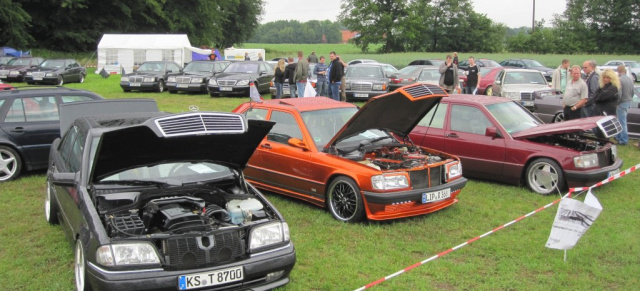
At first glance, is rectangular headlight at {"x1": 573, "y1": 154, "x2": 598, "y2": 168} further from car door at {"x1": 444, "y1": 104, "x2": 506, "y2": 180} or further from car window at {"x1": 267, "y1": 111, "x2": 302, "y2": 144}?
car window at {"x1": 267, "y1": 111, "x2": 302, "y2": 144}

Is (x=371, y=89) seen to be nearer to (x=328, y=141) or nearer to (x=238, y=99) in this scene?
(x=238, y=99)

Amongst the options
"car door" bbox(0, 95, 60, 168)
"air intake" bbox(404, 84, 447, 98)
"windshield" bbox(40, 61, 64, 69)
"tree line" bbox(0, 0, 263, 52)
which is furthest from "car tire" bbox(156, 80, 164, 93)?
"tree line" bbox(0, 0, 263, 52)

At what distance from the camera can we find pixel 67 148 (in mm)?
5945

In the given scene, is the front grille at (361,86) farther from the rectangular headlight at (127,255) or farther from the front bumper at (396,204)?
the rectangular headlight at (127,255)

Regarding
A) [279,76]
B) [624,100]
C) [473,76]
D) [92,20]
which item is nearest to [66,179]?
Result: [624,100]

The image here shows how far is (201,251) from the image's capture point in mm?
4129

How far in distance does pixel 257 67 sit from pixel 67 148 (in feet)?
56.5

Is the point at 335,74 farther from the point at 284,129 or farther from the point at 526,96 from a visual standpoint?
the point at 284,129

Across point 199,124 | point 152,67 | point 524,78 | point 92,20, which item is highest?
point 92,20

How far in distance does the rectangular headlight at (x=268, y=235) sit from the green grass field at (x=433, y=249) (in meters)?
0.59

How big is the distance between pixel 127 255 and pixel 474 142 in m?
6.10

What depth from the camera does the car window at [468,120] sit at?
8727 mm

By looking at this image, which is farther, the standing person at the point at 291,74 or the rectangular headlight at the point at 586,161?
the standing person at the point at 291,74

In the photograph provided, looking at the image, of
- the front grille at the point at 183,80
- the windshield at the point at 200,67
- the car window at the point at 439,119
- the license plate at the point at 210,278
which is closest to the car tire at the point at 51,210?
the license plate at the point at 210,278
